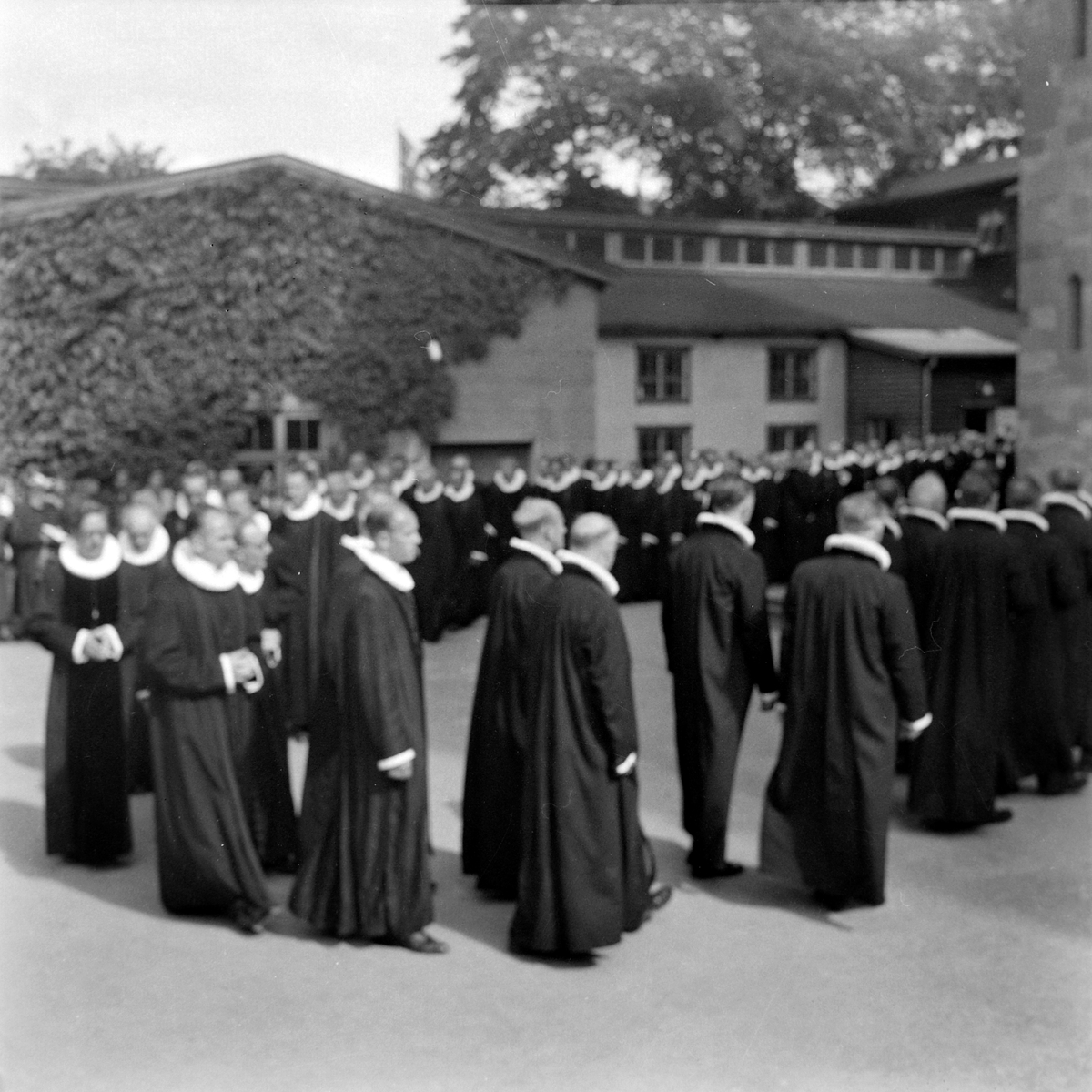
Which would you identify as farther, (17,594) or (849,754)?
(17,594)

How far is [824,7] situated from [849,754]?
1280 inches

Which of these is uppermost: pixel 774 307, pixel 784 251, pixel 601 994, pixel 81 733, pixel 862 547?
pixel 784 251

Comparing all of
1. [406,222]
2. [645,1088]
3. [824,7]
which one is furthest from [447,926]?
[824,7]

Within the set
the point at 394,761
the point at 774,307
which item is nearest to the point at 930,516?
the point at 394,761

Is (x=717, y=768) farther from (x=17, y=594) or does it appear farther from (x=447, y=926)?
(x=17, y=594)

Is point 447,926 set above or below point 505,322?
below

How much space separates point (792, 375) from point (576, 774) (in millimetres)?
25288

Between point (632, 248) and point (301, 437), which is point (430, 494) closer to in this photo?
point (301, 437)

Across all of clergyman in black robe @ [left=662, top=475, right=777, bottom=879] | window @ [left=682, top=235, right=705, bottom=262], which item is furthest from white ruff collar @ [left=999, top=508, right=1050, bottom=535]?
window @ [left=682, top=235, right=705, bottom=262]

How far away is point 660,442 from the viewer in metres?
29.5

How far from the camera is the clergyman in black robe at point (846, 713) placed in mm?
7617

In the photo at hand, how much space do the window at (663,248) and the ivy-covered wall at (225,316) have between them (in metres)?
7.55

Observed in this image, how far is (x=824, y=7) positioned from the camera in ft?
120

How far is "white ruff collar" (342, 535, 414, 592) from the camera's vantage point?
706 cm
